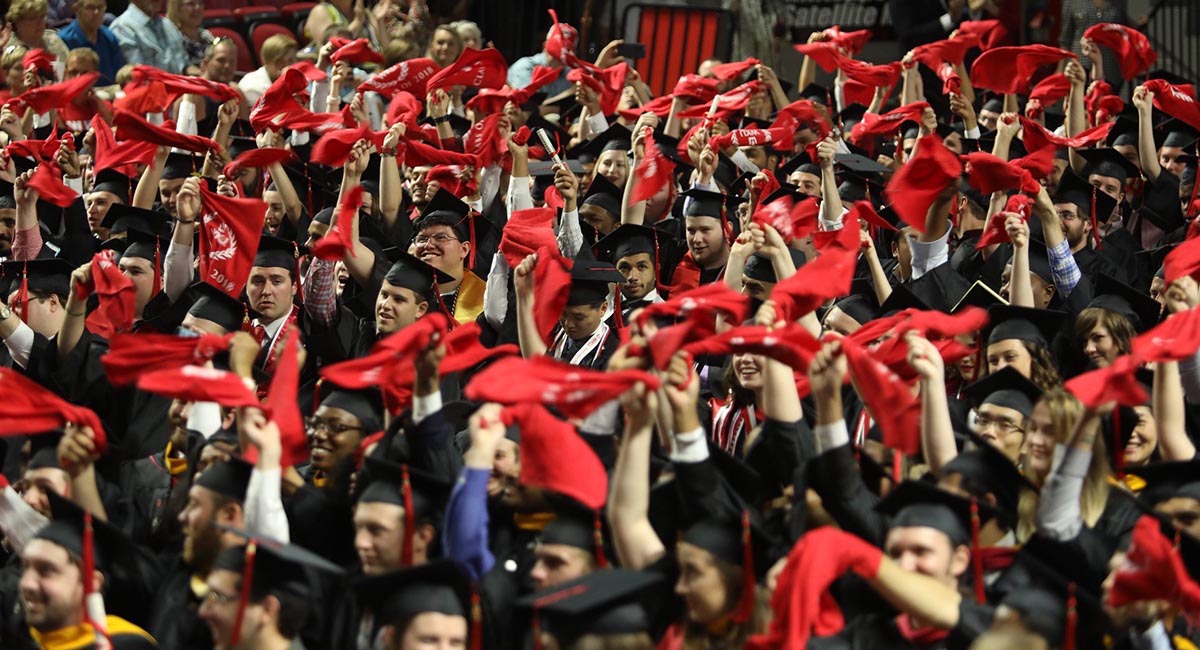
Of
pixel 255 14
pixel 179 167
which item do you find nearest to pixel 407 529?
pixel 179 167

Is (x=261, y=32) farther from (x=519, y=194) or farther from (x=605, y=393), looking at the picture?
(x=605, y=393)

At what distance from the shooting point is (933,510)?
12.6 feet

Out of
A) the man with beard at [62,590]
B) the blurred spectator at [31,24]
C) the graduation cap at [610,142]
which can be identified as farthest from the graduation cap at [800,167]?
the blurred spectator at [31,24]

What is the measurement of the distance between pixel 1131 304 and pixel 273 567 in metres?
3.36

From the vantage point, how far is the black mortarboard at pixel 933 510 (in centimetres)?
380

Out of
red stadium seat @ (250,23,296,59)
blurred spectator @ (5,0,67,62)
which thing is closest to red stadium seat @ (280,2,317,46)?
red stadium seat @ (250,23,296,59)

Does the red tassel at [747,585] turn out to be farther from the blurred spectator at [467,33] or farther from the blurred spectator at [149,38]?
the blurred spectator at [149,38]

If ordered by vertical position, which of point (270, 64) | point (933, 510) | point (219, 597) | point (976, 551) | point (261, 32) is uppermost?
point (933, 510)

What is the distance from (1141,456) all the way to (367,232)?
3475mm

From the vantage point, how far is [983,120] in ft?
30.6

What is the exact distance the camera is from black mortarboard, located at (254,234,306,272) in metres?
6.46

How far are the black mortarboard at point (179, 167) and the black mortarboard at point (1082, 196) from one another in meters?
3.98

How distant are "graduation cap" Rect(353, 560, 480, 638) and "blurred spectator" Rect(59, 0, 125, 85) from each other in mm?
7363

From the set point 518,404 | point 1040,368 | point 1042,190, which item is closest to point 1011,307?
point 1040,368
